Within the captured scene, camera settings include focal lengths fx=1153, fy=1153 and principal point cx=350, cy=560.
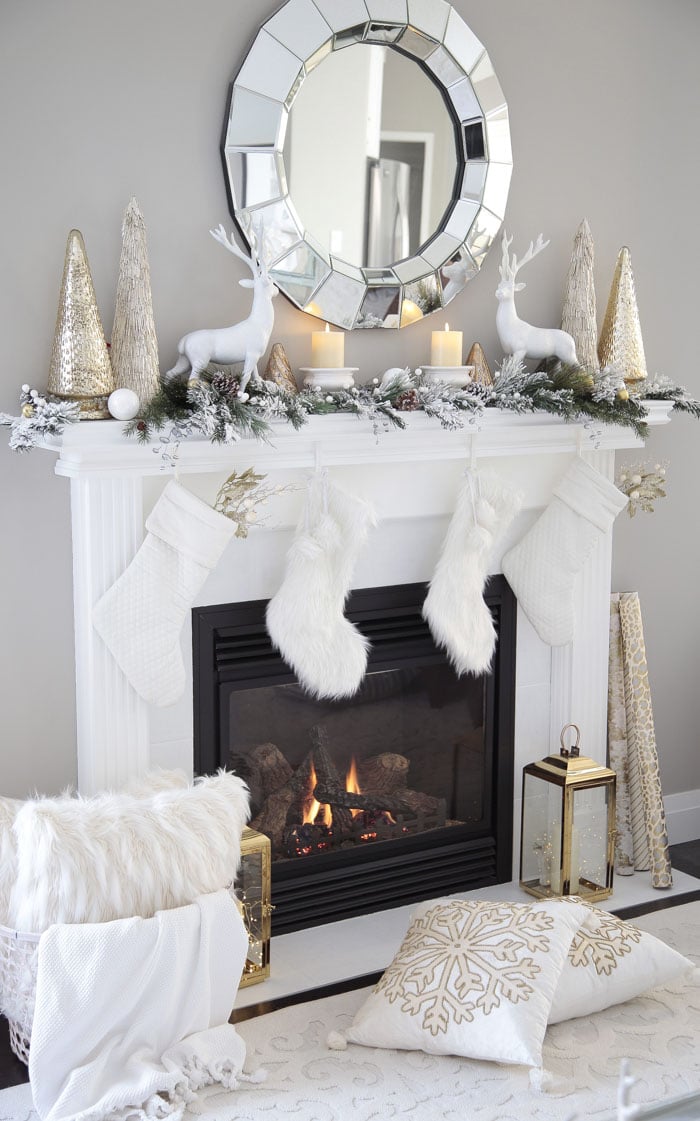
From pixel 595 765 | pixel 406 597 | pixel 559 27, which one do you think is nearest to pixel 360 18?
pixel 559 27

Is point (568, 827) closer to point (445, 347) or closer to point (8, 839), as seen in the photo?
point (445, 347)

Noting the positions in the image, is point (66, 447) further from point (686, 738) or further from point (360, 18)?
point (686, 738)

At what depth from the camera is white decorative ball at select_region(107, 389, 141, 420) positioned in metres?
2.38

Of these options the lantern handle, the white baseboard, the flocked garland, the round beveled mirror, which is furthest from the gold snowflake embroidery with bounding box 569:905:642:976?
the round beveled mirror

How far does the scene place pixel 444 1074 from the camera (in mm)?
2305

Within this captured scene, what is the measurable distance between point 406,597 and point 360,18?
54.3 inches

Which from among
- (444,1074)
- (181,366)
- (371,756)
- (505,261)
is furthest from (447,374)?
(444,1074)

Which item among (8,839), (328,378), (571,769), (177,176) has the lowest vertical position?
(571,769)

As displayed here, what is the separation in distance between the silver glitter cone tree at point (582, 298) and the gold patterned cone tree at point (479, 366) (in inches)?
10.8

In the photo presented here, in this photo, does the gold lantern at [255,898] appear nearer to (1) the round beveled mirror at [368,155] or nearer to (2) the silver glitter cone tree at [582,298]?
(1) the round beveled mirror at [368,155]

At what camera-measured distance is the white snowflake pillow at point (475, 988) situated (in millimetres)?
2314

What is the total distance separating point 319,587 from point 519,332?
2.72ft

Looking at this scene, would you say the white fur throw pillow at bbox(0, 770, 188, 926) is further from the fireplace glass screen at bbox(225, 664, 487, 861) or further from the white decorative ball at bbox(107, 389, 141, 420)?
the white decorative ball at bbox(107, 389, 141, 420)

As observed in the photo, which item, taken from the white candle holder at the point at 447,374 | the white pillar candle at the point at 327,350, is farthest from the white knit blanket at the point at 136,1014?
the white candle holder at the point at 447,374
